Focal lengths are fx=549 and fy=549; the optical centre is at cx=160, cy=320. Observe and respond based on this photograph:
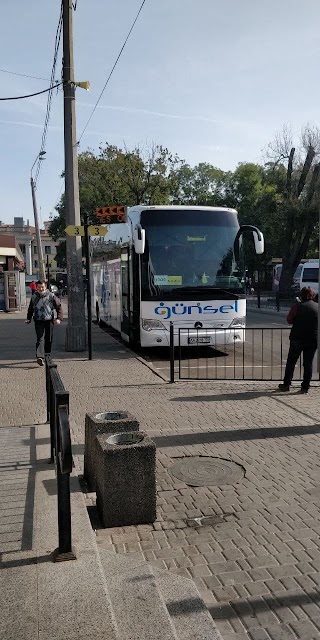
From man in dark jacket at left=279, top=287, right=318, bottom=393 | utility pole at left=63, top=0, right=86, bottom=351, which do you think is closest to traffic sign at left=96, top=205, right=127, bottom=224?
utility pole at left=63, top=0, right=86, bottom=351

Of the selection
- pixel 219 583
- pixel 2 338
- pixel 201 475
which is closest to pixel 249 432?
pixel 201 475

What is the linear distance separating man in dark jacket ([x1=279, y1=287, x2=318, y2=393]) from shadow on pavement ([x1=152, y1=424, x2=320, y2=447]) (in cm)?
197

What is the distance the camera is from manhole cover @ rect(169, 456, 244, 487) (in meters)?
5.14

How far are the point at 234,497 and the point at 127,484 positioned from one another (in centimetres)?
107

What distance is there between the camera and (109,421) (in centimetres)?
496

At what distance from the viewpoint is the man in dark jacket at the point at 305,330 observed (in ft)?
28.0

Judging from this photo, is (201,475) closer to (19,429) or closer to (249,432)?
(249,432)

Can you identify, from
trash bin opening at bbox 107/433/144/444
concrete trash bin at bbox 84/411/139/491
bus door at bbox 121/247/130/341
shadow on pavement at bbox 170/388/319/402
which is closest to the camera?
trash bin opening at bbox 107/433/144/444

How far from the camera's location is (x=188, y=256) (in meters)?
12.0

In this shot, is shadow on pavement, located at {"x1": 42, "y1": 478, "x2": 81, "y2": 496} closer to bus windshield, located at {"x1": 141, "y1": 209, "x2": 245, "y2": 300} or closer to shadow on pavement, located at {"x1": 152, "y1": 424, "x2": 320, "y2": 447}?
shadow on pavement, located at {"x1": 152, "y1": 424, "x2": 320, "y2": 447}

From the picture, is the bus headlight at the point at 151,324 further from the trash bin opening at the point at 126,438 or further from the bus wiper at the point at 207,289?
the trash bin opening at the point at 126,438

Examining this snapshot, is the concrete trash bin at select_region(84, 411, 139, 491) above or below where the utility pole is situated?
below

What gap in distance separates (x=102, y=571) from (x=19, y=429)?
372 cm

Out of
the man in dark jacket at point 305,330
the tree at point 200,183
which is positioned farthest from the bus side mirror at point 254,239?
the tree at point 200,183
